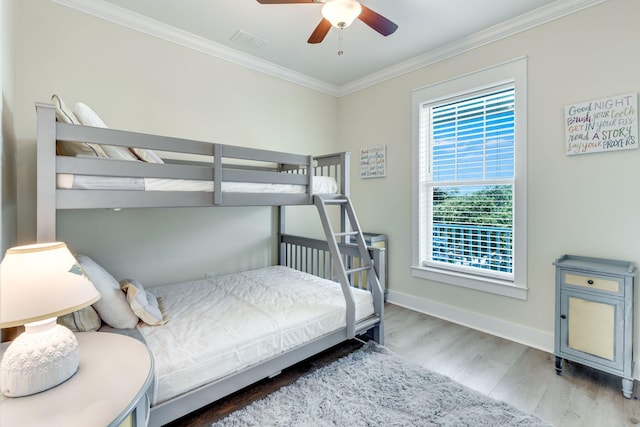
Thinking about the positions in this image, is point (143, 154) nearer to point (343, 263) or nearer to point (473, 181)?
point (343, 263)

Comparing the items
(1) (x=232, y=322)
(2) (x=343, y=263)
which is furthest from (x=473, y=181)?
(1) (x=232, y=322)

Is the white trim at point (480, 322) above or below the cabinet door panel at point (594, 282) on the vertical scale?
below

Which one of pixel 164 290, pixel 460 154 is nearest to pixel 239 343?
pixel 164 290

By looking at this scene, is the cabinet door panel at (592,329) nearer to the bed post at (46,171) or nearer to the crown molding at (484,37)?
the crown molding at (484,37)

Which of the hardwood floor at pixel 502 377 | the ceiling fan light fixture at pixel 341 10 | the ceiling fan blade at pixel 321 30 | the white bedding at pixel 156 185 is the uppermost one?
the ceiling fan blade at pixel 321 30

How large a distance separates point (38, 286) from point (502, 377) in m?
2.60

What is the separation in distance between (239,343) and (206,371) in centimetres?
21

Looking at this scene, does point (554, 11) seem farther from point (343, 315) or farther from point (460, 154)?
point (343, 315)

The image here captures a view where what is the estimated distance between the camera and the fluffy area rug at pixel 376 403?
160cm

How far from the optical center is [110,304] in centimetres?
164

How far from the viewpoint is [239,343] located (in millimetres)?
1639

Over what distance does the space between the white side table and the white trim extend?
8.68 feet

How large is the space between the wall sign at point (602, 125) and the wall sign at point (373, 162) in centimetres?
172

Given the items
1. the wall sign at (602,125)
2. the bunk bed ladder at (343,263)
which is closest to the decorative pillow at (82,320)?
the bunk bed ladder at (343,263)
